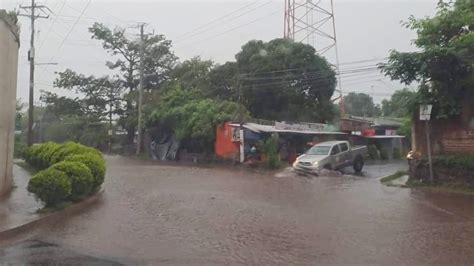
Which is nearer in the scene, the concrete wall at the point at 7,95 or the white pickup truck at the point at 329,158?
the concrete wall at the point at 7,95

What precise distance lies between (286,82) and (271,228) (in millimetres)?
30780

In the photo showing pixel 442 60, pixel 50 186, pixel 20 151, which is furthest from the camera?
pixel 20 151

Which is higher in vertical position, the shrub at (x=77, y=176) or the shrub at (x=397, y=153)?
the shrub at (x=397, y=153)

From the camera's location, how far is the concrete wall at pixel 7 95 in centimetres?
1313

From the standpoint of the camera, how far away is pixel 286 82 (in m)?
40.2

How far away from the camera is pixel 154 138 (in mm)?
46562

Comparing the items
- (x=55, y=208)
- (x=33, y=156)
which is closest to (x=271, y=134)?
(x=33, y=156)

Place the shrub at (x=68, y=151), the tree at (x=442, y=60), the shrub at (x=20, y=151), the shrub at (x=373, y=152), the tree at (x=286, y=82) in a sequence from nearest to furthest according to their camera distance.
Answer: the tree at (x=442, y=60)
the shrub at (x=68, y=151)
the shrub at (x=20, y=151)
the tree at (x=286, y=82)
the shrub at (x=373, y=152)

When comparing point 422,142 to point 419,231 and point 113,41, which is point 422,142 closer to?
point 419,231

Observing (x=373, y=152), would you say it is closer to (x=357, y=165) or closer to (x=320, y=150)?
(x=357, y=165)

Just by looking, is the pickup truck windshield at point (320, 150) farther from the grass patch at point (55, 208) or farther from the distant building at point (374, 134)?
the distant building at point (374, 134)

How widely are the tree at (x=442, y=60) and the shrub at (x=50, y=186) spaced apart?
36.9 feet

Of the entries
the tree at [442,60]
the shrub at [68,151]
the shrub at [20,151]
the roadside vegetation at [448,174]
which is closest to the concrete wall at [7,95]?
the shrub at [68,151]

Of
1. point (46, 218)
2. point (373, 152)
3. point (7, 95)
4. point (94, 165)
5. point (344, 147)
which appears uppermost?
point (7, 95)
